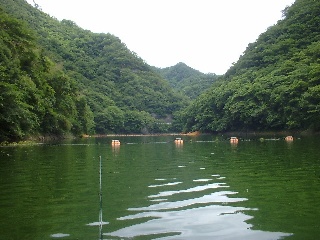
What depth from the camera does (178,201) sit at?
9.43 metres

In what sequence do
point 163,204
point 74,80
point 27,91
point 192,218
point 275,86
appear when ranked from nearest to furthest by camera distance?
point 192,218, point 163,204, point 27,91, point 275,86, point 74,80

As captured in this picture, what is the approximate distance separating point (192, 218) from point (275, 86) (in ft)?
211

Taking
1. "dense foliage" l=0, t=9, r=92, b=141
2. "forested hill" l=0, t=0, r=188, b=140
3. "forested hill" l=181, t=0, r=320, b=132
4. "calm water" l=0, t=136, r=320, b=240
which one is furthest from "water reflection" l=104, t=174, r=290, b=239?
"forested hill" l=181, t=0, r=320, b=132

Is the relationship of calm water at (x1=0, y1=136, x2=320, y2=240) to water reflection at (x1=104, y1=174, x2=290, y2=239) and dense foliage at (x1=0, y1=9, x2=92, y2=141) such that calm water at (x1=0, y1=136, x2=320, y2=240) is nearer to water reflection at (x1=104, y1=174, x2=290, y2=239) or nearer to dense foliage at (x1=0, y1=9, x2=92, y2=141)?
water reflection at (x1=104, y1=174, x2=290, y2=239)

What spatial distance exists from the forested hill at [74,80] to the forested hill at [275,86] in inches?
868

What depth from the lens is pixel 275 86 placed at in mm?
68875

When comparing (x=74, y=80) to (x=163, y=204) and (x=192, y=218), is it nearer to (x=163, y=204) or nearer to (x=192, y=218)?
(x=163, y=204)

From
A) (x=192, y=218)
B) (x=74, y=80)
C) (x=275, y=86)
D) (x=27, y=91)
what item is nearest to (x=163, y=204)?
(x=192, y=218)

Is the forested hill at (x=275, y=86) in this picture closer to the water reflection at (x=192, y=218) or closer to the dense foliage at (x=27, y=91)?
the dense foliage at (x=27, y=91)

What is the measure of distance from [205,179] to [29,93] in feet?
108

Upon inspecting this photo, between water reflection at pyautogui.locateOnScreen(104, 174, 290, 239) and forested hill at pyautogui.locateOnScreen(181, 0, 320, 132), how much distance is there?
48392 millimetres

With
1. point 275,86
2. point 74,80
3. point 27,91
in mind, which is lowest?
point 27,91

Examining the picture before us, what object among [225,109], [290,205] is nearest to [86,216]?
[290,205]

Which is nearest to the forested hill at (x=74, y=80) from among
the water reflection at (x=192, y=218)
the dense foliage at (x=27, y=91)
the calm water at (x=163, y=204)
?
the dense foliage at (x=27, y=91)
